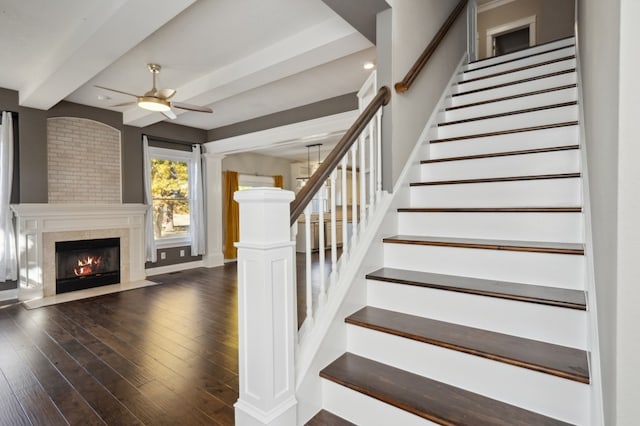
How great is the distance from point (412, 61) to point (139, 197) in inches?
197

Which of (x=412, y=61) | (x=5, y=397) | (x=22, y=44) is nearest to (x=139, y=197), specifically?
(x=22, y=44)

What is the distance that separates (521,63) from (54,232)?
619 cm

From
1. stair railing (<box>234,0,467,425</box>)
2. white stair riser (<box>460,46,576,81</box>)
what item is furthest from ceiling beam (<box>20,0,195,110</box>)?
white stair riser (<box>460,46,576,81</box>)

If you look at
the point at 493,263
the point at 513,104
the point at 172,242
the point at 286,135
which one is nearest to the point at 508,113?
the point at 513,104

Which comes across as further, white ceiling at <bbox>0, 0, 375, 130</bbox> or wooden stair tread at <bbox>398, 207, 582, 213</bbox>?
white ceiling at <bbox>0, 0, 375, 130</bbox>

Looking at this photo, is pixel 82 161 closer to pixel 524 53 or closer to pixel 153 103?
pixel 153 103

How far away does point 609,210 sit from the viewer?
0.85 meters

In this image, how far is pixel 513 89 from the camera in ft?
9.64

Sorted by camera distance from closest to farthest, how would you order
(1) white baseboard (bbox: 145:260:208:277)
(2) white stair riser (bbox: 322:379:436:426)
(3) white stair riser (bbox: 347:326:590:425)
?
1. (3) white stair riser (bbox: 347:326:590:425)
2. (2) white stair riser (bbox: 322:379:436:426)
3. (1) white baseboard (bbox: 145:260:208:277)

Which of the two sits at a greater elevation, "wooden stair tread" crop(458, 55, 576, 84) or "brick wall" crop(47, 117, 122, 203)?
"wooden stair tread" crop(458, 55, 576, 84)

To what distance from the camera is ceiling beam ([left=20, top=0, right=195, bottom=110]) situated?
7.63 feet

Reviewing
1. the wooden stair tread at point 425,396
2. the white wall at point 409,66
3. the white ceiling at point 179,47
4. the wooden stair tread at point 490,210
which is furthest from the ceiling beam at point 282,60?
the wooden stair tread at point 425,396

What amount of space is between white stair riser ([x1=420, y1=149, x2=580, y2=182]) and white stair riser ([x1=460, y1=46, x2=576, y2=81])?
167 centimetres

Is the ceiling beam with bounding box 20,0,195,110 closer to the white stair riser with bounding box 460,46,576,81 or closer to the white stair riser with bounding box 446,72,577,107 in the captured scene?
the white stair riser with bounding box 446,72,577,107
